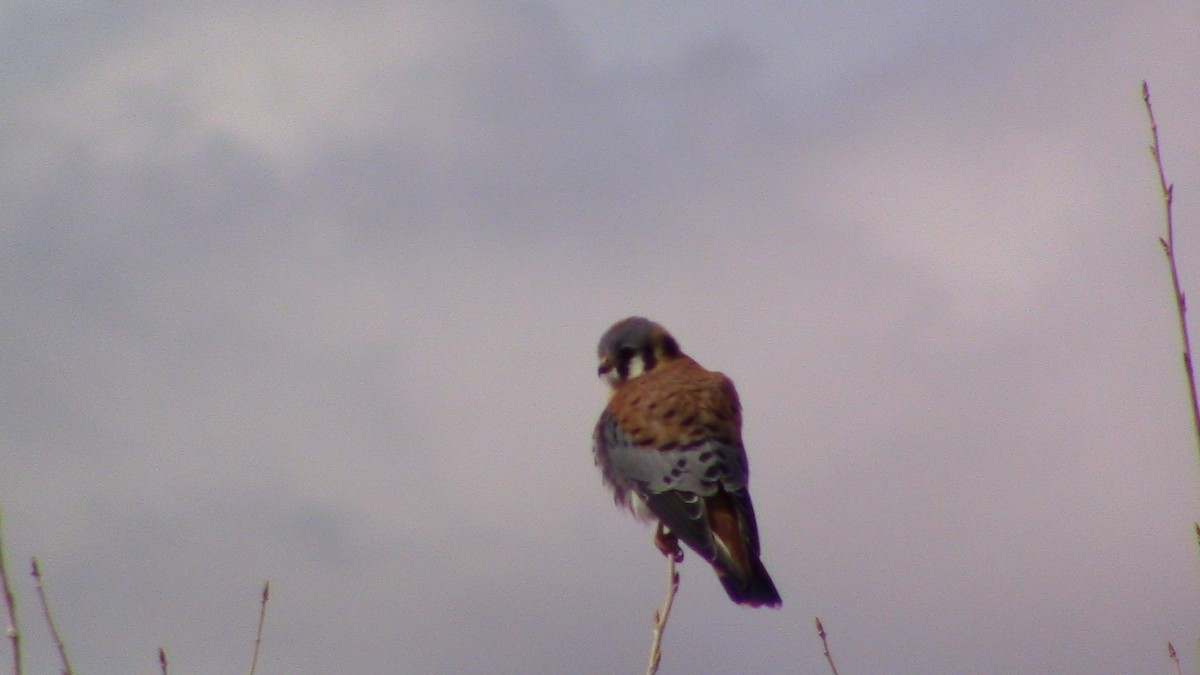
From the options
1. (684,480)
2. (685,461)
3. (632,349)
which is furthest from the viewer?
(632,349)

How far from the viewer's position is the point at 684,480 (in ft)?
21.6

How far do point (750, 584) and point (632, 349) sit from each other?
7.47 ft

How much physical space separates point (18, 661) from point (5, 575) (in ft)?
0.72

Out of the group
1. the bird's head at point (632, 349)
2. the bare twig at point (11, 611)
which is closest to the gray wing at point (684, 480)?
the bird's head at point (632, 349)

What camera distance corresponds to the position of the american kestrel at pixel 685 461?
242 inches

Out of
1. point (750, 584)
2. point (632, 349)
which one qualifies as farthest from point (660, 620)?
point (632, 349)

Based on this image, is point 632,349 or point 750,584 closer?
point 750,584

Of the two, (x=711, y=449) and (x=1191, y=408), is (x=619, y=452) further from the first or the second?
(x=1191, y=408)

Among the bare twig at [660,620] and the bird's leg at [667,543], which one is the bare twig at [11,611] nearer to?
the bare twig at [660,620]

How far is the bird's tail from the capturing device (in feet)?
19.6

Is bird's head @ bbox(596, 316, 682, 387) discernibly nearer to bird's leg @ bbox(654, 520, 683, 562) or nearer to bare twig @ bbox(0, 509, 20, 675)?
bird's leg @ bbox(654, 520, 683, 562)

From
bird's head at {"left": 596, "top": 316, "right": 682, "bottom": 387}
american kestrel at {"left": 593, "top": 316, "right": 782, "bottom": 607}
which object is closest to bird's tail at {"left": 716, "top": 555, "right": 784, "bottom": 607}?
american kestrel at {"left": 593, "top": 316, "right": 782, "bottom": 607}

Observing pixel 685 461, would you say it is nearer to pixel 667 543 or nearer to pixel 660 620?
pixel 667 543

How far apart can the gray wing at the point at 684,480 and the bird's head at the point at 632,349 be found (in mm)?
898
